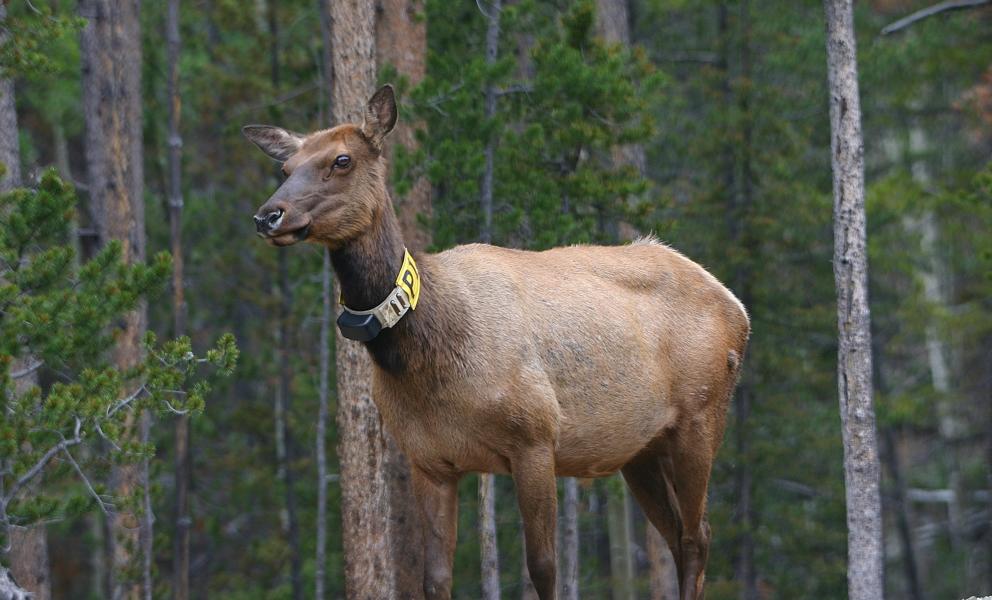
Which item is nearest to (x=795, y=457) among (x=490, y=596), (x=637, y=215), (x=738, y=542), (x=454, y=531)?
(x=738, y=542)

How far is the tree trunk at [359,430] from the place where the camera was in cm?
1019

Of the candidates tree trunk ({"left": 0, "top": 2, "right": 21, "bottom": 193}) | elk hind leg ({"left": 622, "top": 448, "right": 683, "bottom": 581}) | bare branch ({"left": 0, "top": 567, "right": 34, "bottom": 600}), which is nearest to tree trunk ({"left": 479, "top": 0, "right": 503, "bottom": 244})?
elk hind leg ({"left": 622, "top": 448, "right": 683, "bottom": 581})

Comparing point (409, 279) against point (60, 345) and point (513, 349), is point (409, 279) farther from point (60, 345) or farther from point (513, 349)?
point (60, 345)

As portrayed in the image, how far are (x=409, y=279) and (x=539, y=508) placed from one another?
1.50 metres

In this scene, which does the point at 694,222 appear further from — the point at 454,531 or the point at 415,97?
the point at 454,531

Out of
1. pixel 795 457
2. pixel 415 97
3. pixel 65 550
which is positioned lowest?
pixel 65 550

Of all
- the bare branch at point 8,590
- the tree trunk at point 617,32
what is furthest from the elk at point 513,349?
the tree trunk at point 617,32

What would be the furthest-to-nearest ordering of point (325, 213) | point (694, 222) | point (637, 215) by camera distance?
point (694, 222) → point (637, 215) → point (325, 213)

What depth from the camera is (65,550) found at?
2703 centimetres

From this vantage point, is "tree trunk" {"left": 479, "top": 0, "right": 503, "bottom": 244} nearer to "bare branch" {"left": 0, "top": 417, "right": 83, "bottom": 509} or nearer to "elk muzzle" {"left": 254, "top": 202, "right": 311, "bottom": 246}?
"bare branch" {"left": 0, "top": 417, "right": 83, "bottom": 509}

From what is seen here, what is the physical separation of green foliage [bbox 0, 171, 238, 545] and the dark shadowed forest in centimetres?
3

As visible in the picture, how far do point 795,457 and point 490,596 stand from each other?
10697 millimetres

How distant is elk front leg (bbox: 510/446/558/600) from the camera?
7.56 m

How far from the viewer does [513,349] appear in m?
7.64
